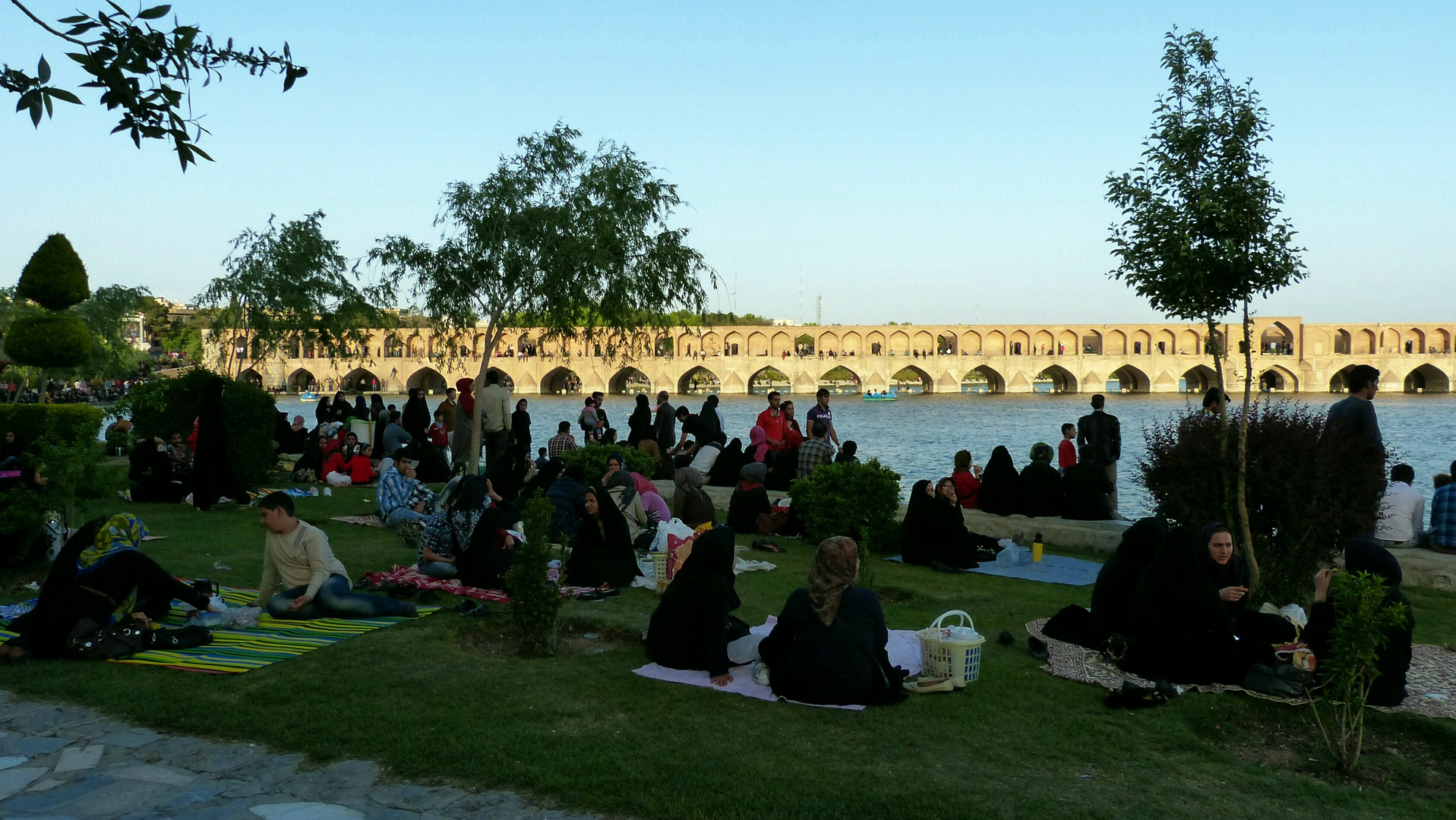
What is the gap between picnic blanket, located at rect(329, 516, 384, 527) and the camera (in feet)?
A: 26.9

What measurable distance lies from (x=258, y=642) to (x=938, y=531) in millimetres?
4142

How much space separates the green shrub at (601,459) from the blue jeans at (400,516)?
5.85ft

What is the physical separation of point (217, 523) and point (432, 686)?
487 cm

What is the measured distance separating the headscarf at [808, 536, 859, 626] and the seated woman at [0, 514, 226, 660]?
9.18 feet

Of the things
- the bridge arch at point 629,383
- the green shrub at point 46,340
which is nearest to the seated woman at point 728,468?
the green shrub at point 46,340

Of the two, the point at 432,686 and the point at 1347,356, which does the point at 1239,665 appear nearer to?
the point at 432,686

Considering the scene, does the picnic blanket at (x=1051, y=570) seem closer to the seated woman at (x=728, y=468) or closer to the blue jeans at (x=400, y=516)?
the seated woman at (x=728, y=468)

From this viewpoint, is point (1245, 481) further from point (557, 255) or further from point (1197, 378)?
point (1197, 378)

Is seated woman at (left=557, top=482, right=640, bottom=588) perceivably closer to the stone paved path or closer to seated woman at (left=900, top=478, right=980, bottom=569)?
seated woman at (left=900, top=478, right=980, bottom=569)

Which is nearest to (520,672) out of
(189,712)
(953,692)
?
(189,712)

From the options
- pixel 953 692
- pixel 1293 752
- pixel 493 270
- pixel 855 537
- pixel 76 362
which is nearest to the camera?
pixel 1293 752

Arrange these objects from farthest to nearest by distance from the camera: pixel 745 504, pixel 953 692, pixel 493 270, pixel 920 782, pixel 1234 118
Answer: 1. pixel 493 270
2. pixel 745 504
3. pixel 1234 118
4. pixel 953 692
5. pixel 920 782

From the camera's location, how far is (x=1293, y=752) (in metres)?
3.41

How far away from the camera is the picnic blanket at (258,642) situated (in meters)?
4.17
